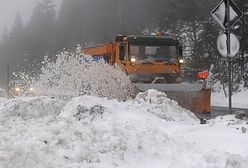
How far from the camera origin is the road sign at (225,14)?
10.4 m

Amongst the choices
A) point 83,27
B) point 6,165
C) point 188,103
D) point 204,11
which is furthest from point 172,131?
point 83,27

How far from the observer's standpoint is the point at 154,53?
664 inches

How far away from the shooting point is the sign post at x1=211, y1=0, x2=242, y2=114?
33.5ft

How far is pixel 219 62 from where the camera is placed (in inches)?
1334

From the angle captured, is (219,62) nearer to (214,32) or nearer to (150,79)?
(214,32)

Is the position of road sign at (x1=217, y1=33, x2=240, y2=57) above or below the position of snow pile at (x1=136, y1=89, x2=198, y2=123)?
above

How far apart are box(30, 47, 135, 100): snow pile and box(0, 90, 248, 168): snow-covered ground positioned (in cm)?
444

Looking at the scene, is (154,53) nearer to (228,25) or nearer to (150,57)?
(150,57)

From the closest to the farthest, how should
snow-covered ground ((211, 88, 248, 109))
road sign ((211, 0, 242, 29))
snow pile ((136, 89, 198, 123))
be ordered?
snow pile ((136, 89, 198, 123)) → road sign ((211, 0, 242, 29)) → snow-covered ground ((211, 88, 248, 109))

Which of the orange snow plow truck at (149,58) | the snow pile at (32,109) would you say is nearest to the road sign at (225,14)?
the snow pile at (32,109)

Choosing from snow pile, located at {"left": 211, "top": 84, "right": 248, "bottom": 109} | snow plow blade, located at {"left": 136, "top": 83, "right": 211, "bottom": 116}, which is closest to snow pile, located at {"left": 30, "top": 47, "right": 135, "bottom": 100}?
snow plow blade, located at {"left": 136, "top": 83, "right": 211, "bottom": 116}

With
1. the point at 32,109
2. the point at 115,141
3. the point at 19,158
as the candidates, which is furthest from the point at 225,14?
the point at 19,158

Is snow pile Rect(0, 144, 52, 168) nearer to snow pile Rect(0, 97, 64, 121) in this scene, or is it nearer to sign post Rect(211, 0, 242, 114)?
snow pile Rect(0, 97, 64, 121)

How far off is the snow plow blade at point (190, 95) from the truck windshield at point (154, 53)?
3.02m
